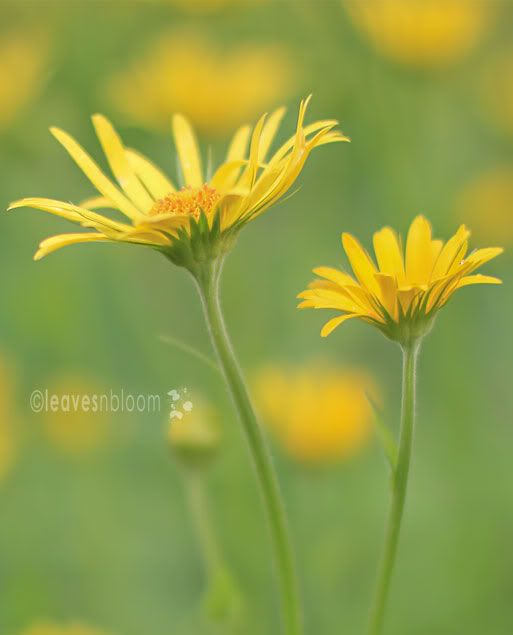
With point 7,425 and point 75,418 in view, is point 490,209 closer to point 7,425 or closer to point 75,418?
point 75,418

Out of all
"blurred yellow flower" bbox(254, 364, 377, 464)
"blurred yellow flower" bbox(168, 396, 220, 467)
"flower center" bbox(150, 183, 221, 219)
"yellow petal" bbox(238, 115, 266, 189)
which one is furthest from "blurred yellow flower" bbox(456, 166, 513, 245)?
"yellow petal" bbox(238, 115, 266, 189)

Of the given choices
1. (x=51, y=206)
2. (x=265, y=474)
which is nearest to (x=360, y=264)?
(x=265, y=474)

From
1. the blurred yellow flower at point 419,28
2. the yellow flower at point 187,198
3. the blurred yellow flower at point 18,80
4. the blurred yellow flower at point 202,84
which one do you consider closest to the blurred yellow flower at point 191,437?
the yellow flower at point 187,198

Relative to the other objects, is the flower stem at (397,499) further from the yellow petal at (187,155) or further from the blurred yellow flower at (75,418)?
the blurred yellow flower at (75,418)

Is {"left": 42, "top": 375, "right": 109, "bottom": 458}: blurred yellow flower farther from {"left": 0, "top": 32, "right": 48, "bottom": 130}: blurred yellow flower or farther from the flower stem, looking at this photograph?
the flower stem

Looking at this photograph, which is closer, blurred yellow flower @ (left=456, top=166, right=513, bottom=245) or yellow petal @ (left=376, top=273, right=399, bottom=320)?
yellow petal @ (left=376, top=273, right=399, bottom=320)

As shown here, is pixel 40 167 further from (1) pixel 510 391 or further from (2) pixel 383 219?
(1) pixel 510 391
